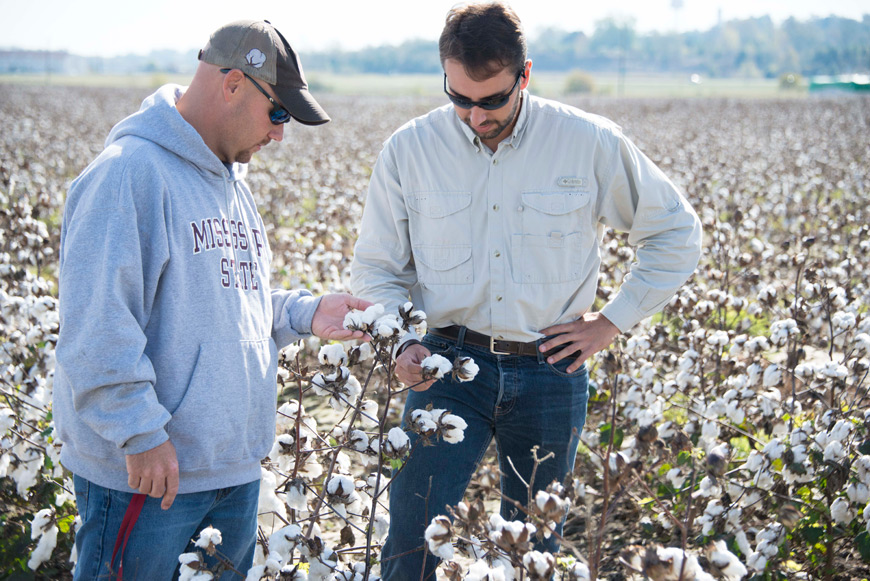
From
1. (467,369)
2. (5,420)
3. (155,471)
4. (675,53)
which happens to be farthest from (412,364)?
(675,53)

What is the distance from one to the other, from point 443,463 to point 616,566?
5.60 feet

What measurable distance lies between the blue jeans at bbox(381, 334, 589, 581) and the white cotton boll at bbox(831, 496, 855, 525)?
109cm

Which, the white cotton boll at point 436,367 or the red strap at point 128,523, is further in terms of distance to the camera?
the white cotton boll at point 436,367

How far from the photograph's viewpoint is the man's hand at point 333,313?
2.43 metres

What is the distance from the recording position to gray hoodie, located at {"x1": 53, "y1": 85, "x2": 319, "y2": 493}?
1778mm

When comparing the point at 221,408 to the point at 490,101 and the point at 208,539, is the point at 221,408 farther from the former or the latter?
the point at 490,101

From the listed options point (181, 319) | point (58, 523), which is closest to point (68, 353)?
point (181, 319)

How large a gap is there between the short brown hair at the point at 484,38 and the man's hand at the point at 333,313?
2.58 ft

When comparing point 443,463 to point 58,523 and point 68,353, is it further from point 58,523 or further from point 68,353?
point 58,523

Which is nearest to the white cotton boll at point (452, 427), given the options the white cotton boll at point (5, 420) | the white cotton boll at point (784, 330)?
the white cotton boll at point (784, 330)

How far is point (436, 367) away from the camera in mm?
2199

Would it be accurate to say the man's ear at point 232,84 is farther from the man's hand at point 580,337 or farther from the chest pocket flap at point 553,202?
the man's hand at point 580,337

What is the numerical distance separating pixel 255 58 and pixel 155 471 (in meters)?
1.07

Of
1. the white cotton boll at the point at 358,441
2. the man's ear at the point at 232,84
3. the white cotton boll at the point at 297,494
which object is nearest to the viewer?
the man's ear at the point at 232,84
